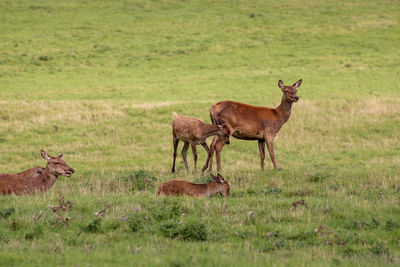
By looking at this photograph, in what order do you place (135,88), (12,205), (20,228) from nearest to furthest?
(20,228) → (12,205) → (135,88)

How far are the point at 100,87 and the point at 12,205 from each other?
24.4 meters

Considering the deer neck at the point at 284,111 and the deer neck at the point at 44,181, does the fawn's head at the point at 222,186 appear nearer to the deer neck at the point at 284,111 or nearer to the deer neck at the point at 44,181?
the deer neck at the point at 44,181

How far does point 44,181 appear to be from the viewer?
1193 centimetres

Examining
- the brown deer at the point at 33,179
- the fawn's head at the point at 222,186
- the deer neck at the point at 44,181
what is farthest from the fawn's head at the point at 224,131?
the deer neck at the point at 44,181

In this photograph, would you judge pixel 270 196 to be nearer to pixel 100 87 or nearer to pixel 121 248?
pixel 121 248

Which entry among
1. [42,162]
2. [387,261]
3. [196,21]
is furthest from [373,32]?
[387,261]

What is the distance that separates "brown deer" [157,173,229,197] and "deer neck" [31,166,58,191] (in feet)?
8.31

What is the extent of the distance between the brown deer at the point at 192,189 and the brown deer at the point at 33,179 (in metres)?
2.41

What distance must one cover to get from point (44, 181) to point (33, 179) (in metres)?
0.26

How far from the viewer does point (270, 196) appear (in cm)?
1071

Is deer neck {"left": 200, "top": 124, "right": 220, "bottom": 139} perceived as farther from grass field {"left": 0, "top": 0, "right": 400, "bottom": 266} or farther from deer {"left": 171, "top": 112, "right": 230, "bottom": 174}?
grass field {"left": 0, "top": 0, "right": 400, "bottom": 266}

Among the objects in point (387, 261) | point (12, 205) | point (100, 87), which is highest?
point (387, 261)

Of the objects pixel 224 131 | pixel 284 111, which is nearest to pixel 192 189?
pixel 224 131

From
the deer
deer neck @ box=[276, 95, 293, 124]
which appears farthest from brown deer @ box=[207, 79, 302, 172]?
the deer
